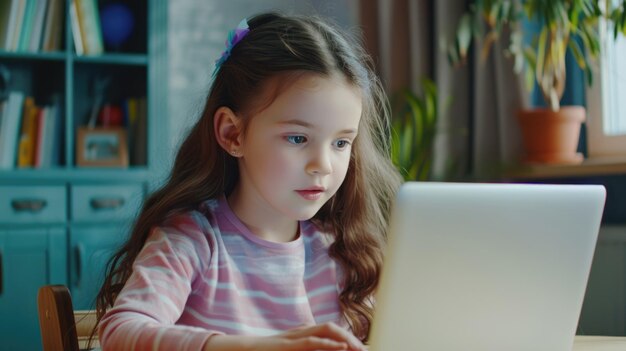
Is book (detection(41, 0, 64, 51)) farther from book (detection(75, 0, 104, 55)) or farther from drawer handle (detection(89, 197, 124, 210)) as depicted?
drawer handle (detection(89, 197, 124, 210))

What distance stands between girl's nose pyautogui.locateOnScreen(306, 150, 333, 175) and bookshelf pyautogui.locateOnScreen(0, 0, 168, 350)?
80.5 inches

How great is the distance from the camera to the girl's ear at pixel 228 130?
1.09 m

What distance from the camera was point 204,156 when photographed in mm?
1154

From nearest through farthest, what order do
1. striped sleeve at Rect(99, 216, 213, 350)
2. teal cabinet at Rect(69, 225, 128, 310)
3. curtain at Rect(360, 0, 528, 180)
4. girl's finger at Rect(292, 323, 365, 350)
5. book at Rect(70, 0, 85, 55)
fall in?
girl's finger at Rect(292, 323, 365, 350), striped sleeve at Rect(99, 216, 213, 350), curtain at Rect(360, 0, 528, 180), teal cabinet at Rect(69, 225, 128, 310), book at Rect(70, 0, 85, 55)

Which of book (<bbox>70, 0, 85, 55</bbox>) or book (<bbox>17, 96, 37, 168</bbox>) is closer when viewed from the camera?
book (<bbox>17, 96, 37, 168</bbox>)

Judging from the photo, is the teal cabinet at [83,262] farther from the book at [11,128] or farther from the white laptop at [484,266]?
the white laptop at [484,266]

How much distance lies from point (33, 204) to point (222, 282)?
2306 mm

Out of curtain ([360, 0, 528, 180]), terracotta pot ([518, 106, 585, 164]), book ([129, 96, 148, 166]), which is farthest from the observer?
book ([129, 96, 148, 166])

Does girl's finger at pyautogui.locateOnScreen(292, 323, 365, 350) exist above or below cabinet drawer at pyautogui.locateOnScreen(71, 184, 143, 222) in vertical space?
above

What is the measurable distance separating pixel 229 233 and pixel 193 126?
0.62 feet

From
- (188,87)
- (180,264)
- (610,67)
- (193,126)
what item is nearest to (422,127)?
(610,67)

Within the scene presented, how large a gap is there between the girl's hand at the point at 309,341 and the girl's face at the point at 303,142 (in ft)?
0.97

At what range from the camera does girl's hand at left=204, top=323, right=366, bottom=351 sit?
679mm

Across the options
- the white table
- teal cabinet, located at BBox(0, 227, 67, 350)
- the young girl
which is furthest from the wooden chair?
teal cabinet, located at BBox(0, 227, 67, 350)
